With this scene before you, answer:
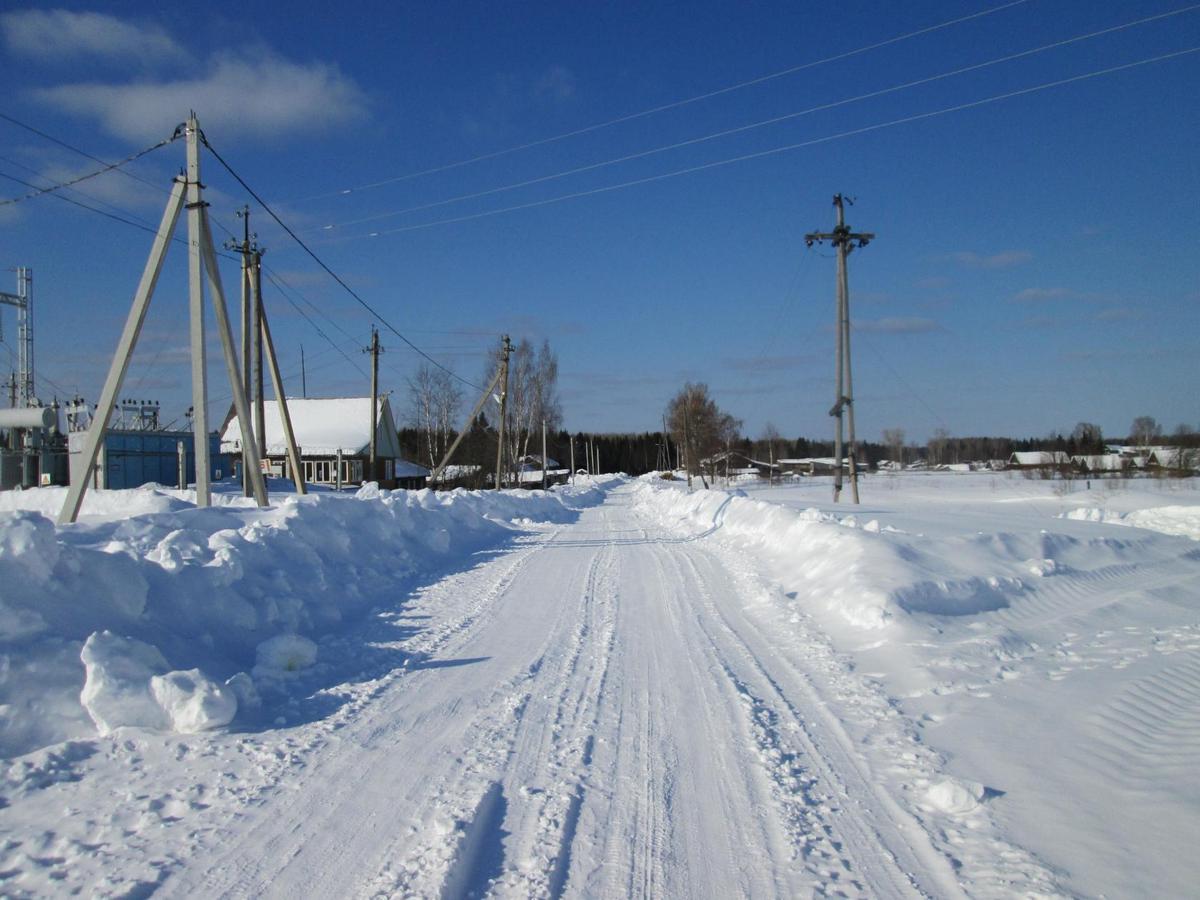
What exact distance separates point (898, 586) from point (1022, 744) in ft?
12.4

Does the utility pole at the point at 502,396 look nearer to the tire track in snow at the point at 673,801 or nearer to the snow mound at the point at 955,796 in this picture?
the tire track in snow at the point at 673,801

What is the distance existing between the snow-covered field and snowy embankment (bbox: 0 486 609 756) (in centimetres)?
3

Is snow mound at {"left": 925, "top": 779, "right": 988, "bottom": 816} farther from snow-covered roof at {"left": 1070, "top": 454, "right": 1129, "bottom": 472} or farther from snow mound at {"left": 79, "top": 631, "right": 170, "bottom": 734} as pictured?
snow-covered roof at {"left": 1070, "top": 454, "right": 1129, "bottom": 472}

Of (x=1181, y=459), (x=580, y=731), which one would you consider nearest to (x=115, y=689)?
(x=580, y=731)

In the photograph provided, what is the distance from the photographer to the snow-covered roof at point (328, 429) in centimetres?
5016

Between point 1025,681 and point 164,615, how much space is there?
284 inches

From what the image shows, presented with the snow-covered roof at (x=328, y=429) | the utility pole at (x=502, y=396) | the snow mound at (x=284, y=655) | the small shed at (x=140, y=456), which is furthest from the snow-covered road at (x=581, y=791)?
the snow-covered roof at (x=328, y=429)

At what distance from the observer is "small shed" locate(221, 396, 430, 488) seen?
164ft

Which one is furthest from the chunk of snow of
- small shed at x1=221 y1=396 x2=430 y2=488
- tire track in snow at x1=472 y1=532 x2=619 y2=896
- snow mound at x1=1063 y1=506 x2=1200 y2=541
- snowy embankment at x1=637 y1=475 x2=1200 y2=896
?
small shed at x1=221 y1=396 x2=430 y2=488

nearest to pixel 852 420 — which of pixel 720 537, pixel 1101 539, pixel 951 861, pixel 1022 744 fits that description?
pixel 720 537

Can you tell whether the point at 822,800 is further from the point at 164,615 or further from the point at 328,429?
the point at 328,429

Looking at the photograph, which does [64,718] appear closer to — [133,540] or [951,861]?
[133,540]

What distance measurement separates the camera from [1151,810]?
156 inches

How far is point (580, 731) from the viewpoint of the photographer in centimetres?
508
